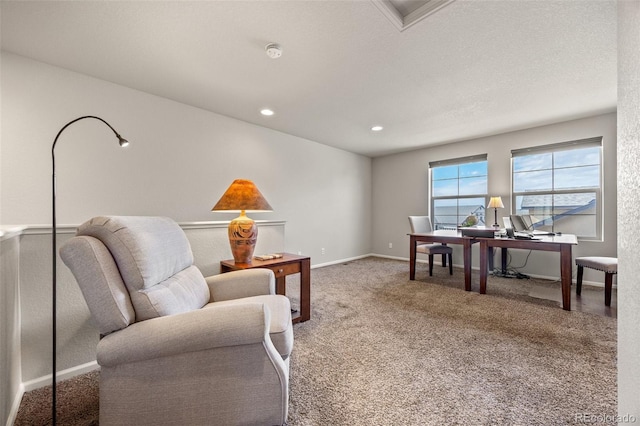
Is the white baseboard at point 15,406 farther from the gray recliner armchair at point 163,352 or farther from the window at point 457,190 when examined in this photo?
the window at point 457,190

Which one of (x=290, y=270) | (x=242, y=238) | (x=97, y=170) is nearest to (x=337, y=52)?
(x=242, y=238)

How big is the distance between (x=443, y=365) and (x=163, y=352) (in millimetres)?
1655

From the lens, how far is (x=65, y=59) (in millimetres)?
2145

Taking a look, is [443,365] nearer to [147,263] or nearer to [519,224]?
[147,263]

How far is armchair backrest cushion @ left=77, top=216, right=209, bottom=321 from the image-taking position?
1114mm

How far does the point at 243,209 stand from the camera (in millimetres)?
2014

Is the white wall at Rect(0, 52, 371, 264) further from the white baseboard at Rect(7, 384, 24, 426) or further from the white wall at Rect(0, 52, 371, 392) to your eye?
the white baseboard at Rect(7, 384, 24, 426)

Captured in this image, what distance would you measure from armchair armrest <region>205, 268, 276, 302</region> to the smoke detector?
1691 mm

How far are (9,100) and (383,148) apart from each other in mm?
4911

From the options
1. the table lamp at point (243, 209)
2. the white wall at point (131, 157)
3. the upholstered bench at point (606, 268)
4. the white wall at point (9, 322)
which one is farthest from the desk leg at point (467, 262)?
the white wall at point (9, 322)

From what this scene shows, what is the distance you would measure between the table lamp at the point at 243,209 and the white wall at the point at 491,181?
399 centimetres

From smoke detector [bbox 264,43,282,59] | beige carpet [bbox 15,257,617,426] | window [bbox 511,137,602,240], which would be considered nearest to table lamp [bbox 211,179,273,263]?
beige carpet [bbox 15,257,617,426]

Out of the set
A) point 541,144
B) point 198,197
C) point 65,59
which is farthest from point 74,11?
point 541,144

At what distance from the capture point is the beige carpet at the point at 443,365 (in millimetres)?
1275
